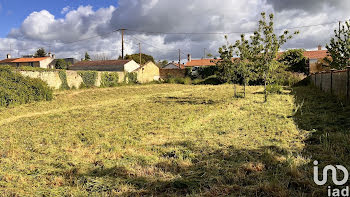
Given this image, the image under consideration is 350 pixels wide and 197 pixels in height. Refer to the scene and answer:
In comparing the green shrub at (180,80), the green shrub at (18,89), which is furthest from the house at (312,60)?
the green shrub at (18,89)

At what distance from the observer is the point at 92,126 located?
24.2ft

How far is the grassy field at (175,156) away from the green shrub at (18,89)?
5606mm

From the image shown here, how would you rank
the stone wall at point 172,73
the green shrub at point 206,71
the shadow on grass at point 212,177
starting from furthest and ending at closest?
the stone wall at point 172,73
the green shrub at point 206,71
the shadow on grass at point 212,177

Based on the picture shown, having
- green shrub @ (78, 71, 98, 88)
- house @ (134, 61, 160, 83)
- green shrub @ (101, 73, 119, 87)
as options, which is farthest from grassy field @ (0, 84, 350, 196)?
house @ (134, 61, 160, 83)

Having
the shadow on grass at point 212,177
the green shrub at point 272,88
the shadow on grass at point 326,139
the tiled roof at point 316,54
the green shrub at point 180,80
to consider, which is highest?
the tiled roof at point 316,54

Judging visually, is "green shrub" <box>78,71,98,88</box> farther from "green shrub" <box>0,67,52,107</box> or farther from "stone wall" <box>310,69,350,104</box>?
"stone wall" <box>310,69,350,104</box>

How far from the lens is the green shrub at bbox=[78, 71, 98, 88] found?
78.5 ft

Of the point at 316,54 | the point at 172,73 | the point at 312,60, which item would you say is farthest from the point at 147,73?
the point at 316,54

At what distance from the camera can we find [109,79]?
27.5m

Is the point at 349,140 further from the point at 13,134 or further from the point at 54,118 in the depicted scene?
the point at 54,118

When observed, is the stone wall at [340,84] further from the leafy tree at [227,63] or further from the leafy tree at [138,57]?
the leafy tree at [138,57]

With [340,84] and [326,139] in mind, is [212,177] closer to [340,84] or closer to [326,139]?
[326,139]

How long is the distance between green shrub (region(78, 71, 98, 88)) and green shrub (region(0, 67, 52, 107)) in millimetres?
9268

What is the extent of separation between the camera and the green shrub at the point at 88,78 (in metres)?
23.9
